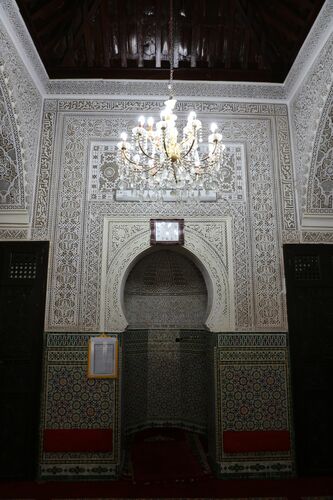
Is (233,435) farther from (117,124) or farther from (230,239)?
(117,124)

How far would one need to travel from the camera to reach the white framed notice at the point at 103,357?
12.7ft

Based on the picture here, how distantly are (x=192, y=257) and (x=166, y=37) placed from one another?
2.24m

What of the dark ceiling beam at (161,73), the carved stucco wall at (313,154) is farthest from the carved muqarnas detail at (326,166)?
the dark ceiling beam at (161,73)

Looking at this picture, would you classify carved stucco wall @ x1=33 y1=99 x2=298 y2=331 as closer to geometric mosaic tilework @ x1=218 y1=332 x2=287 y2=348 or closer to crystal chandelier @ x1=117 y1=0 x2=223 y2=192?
geometric mosaic tilework @ x1=218 y1=332 x2=287 y2=348

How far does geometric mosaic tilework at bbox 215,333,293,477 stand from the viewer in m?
3.75

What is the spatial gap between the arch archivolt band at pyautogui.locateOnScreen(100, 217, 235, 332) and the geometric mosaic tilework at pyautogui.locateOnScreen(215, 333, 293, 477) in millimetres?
275

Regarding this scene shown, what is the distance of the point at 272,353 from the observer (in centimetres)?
396

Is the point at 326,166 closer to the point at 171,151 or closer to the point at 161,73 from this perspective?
the point at 161,73

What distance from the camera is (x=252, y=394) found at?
387cm

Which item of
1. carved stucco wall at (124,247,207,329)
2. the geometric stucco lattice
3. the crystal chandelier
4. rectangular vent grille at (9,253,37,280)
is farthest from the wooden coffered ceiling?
carved stucco wall at (124,247,207,329)

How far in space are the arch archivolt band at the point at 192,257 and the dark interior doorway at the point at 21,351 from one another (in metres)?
0.63

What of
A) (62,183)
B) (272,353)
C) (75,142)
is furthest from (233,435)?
(75,142)

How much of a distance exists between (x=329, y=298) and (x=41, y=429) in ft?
9.99

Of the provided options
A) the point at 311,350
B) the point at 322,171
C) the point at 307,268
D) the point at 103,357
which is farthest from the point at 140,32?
the point at 311,350
